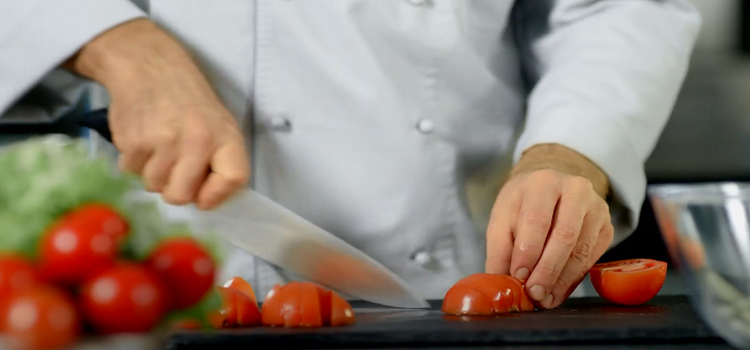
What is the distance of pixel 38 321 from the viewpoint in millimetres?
310

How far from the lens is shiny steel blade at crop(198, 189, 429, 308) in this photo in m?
0.76

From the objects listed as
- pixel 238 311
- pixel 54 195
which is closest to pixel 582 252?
pixel 238 311

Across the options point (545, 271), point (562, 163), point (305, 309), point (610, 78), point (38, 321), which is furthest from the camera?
point (610, 78)

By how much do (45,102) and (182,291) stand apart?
0.77m

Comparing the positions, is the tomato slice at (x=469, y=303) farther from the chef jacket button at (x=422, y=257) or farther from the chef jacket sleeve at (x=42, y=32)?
the chef jacket sleeve at (x=42, y=32)

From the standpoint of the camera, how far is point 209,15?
974mm

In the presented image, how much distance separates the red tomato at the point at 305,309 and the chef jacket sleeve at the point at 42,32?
1.31 ft

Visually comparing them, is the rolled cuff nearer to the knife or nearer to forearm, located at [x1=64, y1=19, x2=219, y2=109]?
the knife

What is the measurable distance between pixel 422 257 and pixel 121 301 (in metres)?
0.72

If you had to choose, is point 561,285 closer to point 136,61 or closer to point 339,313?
point 339,313

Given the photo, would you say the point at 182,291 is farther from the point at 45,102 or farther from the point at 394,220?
the point at 45,102

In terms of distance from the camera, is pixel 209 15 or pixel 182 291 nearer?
pixel 182 291

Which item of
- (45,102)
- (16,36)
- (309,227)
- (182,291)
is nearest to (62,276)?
(182,291)

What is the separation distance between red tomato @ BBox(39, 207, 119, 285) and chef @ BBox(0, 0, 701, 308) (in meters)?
0.46
